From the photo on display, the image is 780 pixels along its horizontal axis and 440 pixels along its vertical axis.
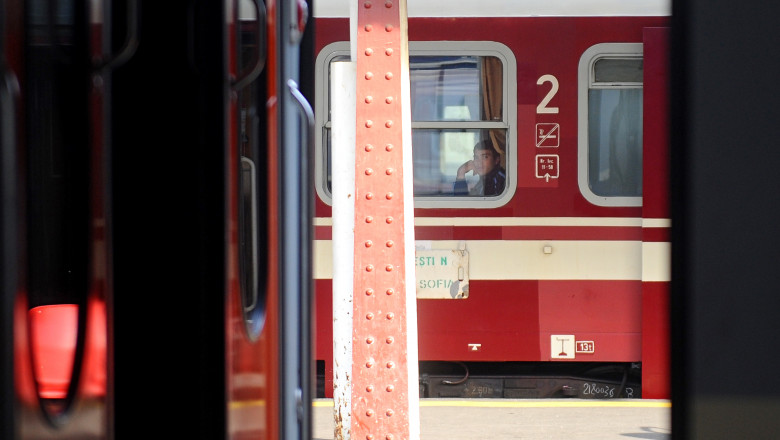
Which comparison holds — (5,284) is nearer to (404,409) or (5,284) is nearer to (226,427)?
(226,427)

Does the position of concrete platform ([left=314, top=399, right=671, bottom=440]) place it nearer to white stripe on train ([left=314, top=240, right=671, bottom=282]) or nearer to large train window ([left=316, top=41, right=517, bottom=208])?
white stripe on train ([left=314, top=240, right=671, bottom=282])

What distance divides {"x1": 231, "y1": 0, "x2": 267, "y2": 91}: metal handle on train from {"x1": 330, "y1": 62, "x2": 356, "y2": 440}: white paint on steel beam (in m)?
1.52

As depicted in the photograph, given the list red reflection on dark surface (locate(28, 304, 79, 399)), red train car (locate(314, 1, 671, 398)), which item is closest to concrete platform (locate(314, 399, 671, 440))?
red train car (locate(314, 1, 671, 398))

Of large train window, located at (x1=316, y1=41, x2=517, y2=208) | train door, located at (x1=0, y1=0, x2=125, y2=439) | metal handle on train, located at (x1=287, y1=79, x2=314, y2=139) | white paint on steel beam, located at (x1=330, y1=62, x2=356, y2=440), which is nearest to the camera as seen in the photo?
train door, located at (x1=0, y1=0, x2=125, y2=439)

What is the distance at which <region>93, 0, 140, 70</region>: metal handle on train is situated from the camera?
1476 mm

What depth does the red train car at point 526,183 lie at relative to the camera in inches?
224

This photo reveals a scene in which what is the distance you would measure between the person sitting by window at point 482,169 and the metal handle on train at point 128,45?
4.29 meters

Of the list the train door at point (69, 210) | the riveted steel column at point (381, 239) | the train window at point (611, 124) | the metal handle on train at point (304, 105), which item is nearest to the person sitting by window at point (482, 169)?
the train window at point (611, 124)

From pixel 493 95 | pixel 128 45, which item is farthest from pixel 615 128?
pixel 128 45

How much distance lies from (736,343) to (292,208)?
1376mm

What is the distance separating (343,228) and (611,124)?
279 cm

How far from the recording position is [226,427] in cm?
158

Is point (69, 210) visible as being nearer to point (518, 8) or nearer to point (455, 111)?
point (455, 111)

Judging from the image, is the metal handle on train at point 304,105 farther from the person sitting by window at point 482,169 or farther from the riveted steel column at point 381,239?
the person sitting by window at point 482,169
